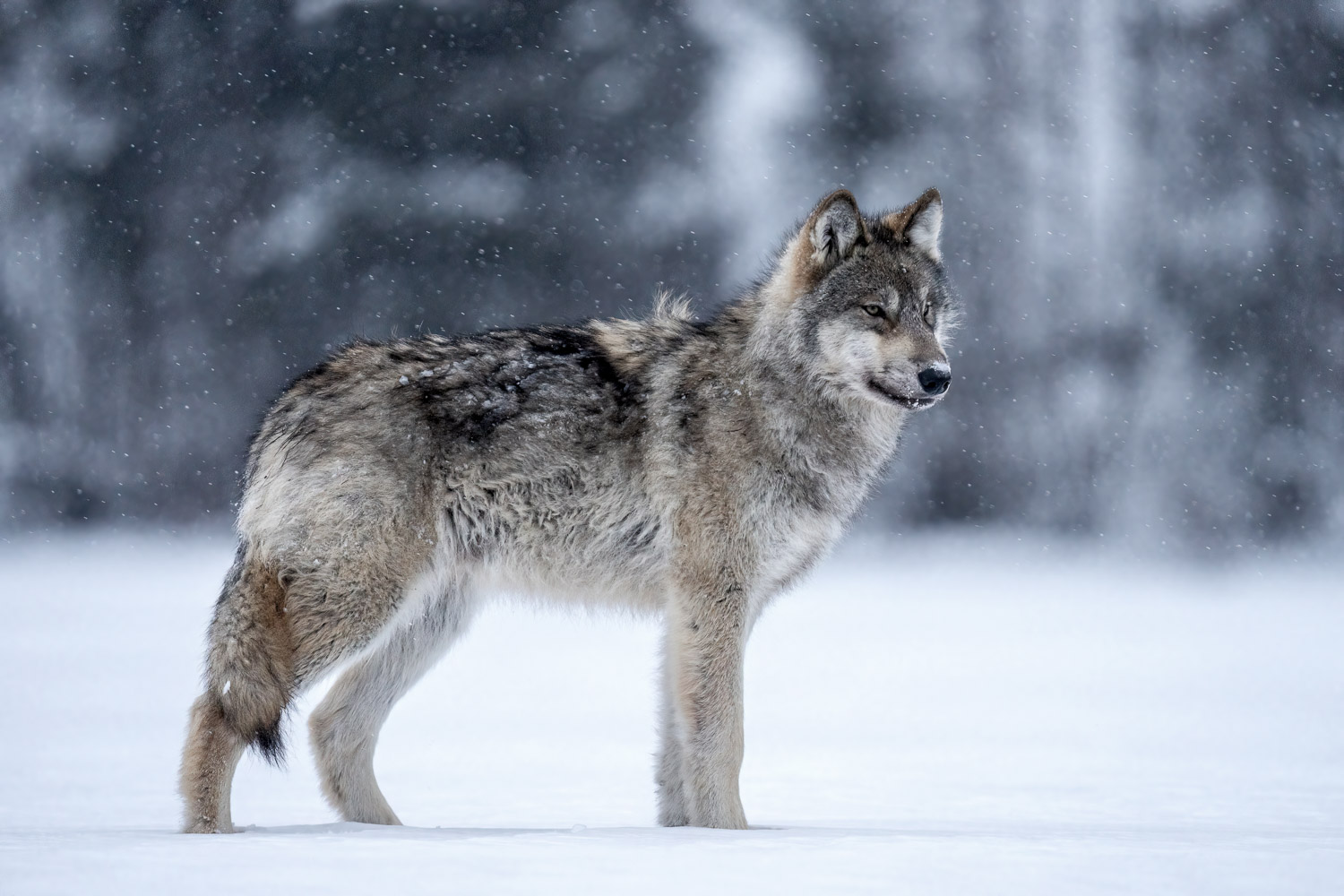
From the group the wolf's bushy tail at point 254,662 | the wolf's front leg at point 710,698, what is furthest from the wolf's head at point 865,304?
the wolf's bushy tail at point 254,662

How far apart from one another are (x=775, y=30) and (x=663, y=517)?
1623 centimetres

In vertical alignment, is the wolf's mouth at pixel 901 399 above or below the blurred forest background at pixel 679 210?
below

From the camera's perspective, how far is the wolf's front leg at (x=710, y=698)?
401cm

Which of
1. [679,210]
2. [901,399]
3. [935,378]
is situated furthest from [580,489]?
[679,210]

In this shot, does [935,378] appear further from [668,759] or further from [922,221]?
[668,759]

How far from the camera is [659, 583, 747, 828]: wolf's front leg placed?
13.2 ft

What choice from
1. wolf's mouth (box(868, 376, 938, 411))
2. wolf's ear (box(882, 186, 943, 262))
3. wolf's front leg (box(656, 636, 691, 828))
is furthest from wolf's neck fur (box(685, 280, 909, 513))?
wolf's front leg (box(656, 636, 691, 828))

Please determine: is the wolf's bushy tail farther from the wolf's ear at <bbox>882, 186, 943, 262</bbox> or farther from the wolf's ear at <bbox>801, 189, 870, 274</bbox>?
the wolf's ear at <bbox>882, 186, 943, 262</bbox>

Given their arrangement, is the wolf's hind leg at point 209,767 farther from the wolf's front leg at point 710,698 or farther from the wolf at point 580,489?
the wolf's front leg at point 710,698

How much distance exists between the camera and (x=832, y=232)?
172 inches

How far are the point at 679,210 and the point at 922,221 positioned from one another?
1304 cm

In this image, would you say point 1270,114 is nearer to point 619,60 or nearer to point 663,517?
point 619,60

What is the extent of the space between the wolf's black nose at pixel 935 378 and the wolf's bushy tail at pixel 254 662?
7.63ft

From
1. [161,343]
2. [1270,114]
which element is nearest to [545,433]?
[161,343]
